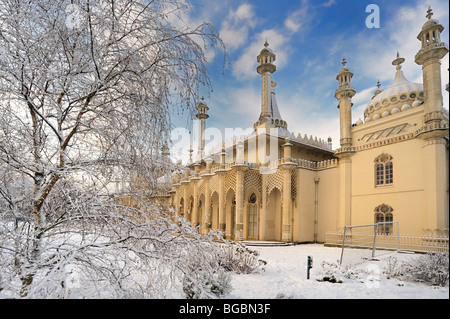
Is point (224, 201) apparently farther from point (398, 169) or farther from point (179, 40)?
point (179, 40)

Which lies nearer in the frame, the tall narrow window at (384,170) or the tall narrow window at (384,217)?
the tall narrow window at (384,217)

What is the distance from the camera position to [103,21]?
2695 mm

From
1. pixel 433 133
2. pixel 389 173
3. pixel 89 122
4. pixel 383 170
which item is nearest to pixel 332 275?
pixel 89 122

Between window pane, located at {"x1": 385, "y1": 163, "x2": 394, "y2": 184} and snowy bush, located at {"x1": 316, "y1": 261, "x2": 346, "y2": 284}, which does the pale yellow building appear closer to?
window pane, located at {"x1": 385, "y1": 163, "x2": 394, "y2": 184}

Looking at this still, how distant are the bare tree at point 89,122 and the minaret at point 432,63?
536 inches

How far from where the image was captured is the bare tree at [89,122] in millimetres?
2744

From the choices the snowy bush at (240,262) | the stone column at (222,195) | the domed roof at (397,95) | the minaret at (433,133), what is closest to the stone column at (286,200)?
the stone column at (222,195)

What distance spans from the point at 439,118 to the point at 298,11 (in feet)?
38.8

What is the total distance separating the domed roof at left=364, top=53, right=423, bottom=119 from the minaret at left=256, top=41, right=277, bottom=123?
6928mm

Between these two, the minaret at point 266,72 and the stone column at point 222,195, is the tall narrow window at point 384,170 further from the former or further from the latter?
the stone column at point 222,195

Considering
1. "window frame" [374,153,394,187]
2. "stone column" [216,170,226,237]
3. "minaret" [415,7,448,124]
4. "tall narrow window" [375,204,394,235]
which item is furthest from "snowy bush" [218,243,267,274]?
"stone column" [216,170,226,237]

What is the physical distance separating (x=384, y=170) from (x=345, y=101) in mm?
4817

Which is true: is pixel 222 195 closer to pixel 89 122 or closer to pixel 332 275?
pixel 332 275
